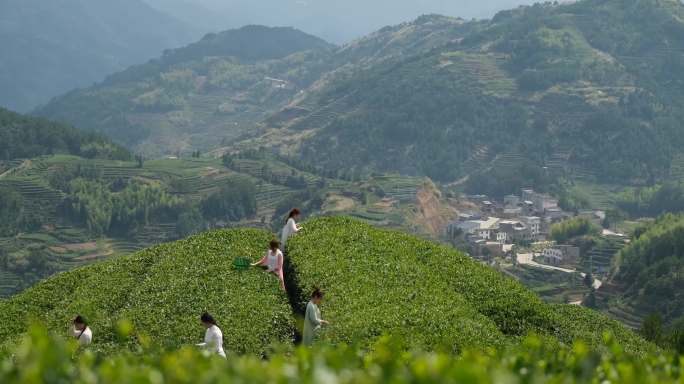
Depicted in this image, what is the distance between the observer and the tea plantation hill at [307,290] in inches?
960

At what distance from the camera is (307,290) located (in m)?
28.2

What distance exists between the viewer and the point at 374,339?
22016mm

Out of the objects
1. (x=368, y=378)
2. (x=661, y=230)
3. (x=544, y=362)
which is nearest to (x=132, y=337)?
(x=544, y=362)

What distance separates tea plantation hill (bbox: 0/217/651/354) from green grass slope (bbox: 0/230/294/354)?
43mm

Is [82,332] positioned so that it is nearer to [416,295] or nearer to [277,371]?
[416,295]

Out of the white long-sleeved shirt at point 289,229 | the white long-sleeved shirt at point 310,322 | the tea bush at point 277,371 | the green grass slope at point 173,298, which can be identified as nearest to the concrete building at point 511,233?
the green grass slope at point 173,298

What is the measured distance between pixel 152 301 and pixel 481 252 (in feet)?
507

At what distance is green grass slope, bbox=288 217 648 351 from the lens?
23.8 m

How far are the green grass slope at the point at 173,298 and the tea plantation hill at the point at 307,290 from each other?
43 mm

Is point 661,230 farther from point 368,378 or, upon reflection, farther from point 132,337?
point 368,378

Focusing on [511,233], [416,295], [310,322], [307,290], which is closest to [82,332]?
[310,322]

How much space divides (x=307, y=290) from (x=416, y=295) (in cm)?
343

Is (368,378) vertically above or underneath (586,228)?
above

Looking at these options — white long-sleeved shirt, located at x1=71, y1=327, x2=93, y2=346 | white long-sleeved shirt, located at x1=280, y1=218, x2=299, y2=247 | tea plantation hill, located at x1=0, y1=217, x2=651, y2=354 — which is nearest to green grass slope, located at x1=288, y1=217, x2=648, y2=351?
tea plantation hill, located at x1=0, y1=217, x2=651, y2=354
